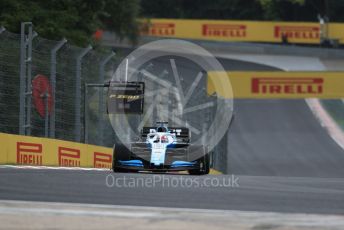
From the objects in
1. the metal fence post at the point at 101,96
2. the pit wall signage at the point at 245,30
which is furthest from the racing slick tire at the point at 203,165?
the pit wall signage at the point at 245,30

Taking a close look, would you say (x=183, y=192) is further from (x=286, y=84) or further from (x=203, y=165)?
(x=286, y=84)

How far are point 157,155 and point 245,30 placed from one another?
38.4 metres

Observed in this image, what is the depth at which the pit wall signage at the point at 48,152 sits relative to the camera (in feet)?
54.0

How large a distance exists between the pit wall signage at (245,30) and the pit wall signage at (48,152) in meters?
32.4

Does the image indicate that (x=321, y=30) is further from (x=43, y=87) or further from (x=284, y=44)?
(x=43, y=87)

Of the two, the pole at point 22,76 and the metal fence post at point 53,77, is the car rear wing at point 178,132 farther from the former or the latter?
the metal fence post at point 53,77

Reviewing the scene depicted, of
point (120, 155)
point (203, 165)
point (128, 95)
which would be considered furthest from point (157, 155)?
point (128, 95)

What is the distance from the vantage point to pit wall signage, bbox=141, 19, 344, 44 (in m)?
51.8

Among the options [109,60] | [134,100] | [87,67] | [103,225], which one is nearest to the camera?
[103,225]

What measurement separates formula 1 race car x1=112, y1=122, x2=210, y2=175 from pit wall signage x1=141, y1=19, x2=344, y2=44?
121 feet

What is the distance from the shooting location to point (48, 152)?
1741 cm

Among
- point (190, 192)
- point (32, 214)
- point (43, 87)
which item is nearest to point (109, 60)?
point (43, 87)

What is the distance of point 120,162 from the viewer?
1457 centimetres

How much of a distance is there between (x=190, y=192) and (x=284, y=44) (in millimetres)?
41998
